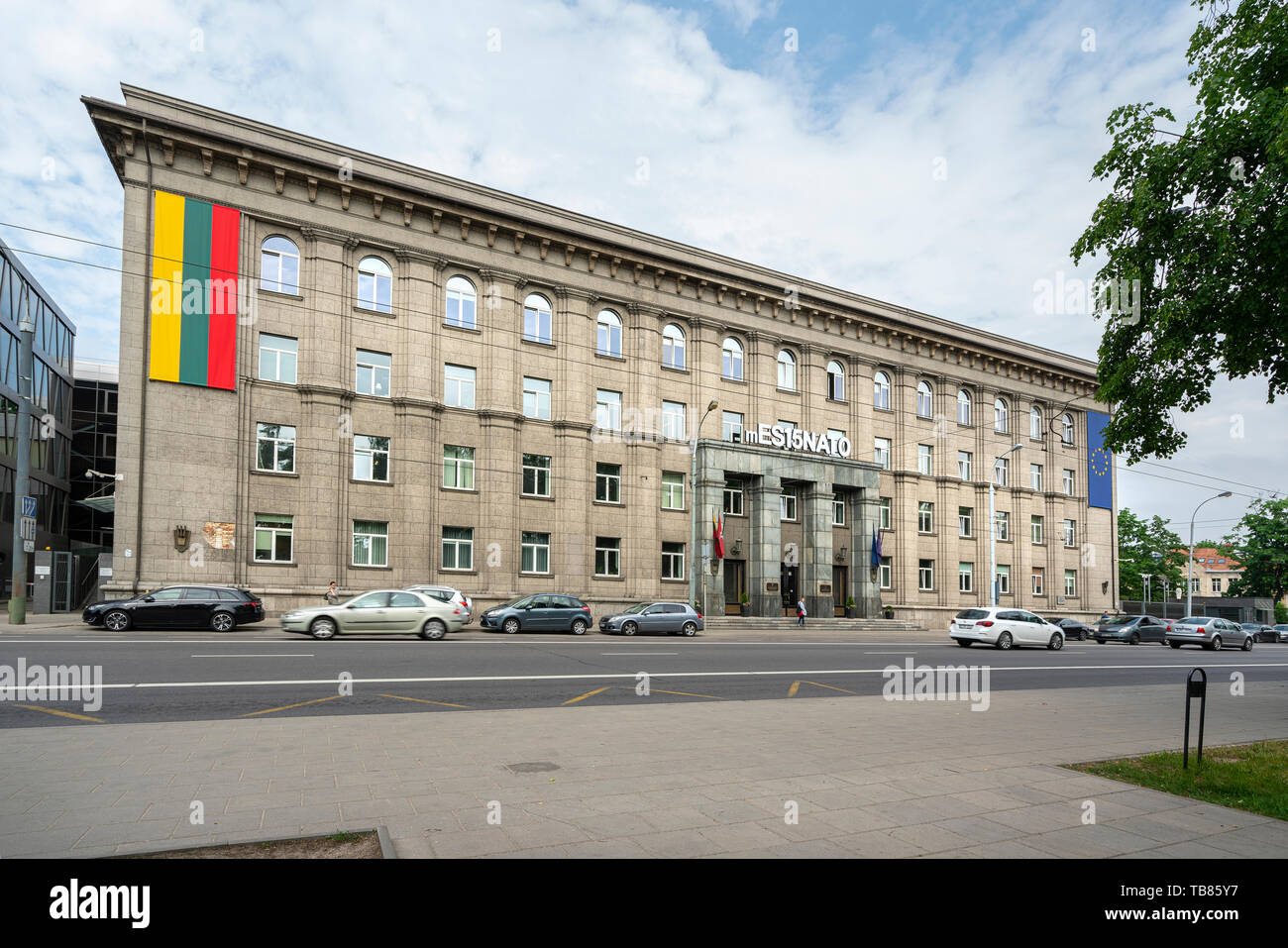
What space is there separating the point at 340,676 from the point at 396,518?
19698 millimetres

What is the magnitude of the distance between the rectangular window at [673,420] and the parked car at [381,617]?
17754 mm

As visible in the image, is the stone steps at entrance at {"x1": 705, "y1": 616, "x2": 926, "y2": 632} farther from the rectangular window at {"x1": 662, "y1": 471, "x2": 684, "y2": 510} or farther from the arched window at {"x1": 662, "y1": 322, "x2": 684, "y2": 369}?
Answer: the arched window at {"x1": 662, "y1": 322, "x2": 684, "y2": 369}

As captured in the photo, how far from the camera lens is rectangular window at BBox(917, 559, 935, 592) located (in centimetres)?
4831

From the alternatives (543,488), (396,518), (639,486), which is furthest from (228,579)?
(639,486)

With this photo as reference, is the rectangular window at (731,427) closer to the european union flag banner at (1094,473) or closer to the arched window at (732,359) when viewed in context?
the arched window at (732,359)

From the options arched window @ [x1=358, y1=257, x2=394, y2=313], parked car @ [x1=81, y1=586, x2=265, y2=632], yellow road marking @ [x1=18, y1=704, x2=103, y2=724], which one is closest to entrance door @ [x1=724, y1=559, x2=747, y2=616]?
arched window @ [x1=358, y1=257, x2=394, y2=313]

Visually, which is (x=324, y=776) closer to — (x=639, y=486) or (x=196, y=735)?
(x=196, y=735)

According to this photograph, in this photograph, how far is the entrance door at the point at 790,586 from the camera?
42.7 metres

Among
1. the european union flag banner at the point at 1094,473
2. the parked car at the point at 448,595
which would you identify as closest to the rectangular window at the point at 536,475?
the parked car at the point at 448,595

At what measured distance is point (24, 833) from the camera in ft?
17.6

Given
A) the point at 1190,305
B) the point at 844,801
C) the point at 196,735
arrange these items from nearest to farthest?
the point at 844,801 < the point at 196,735 < the point at 1190,305

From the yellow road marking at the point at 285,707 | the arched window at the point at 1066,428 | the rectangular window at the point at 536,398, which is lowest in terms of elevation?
the yellow road marking at the point at 285,707

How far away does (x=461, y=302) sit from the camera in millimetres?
35281
